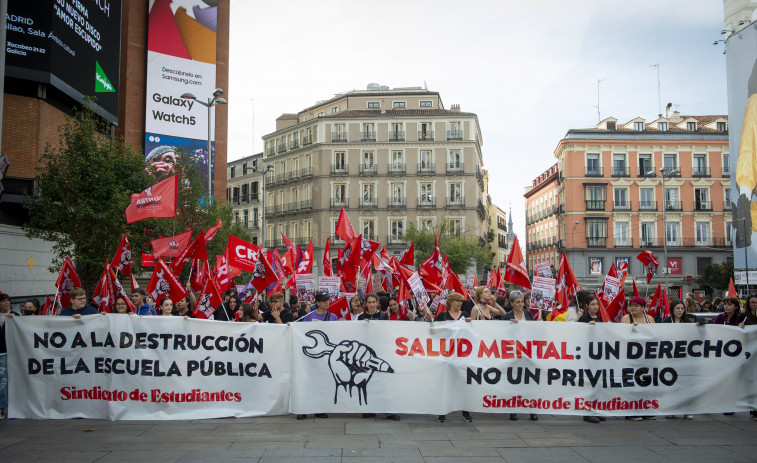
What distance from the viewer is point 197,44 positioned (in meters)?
37.6

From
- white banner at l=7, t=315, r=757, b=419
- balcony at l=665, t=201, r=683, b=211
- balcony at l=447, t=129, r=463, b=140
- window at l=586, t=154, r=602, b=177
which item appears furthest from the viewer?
window at l=586, t=154, r=602, b=177

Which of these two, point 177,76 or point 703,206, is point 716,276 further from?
point 177,76

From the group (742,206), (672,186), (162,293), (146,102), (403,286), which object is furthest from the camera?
(672,186)

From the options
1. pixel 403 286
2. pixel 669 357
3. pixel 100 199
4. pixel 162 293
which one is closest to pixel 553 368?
pixel 669 357

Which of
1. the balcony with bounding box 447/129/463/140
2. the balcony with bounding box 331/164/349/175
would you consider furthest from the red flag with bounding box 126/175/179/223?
the balcony with bounding box 447/129/463/140

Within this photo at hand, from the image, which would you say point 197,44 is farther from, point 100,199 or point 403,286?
point 403,286

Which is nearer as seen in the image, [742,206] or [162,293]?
[162,293]

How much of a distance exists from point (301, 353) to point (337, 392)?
2.26 ft

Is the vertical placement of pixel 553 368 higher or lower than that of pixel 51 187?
lower

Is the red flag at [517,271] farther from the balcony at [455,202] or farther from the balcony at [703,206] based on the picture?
the balcony at [703,206]

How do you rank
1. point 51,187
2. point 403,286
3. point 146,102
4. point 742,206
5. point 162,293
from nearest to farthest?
1. point 162,293
2. point 403,286
3. point 51,187
4. point 742,206
5. point 146,102

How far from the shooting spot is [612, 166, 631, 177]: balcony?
59.5 metres

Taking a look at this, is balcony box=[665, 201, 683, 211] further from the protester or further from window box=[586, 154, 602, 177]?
the protester

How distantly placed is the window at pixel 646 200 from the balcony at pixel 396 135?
2392cm
